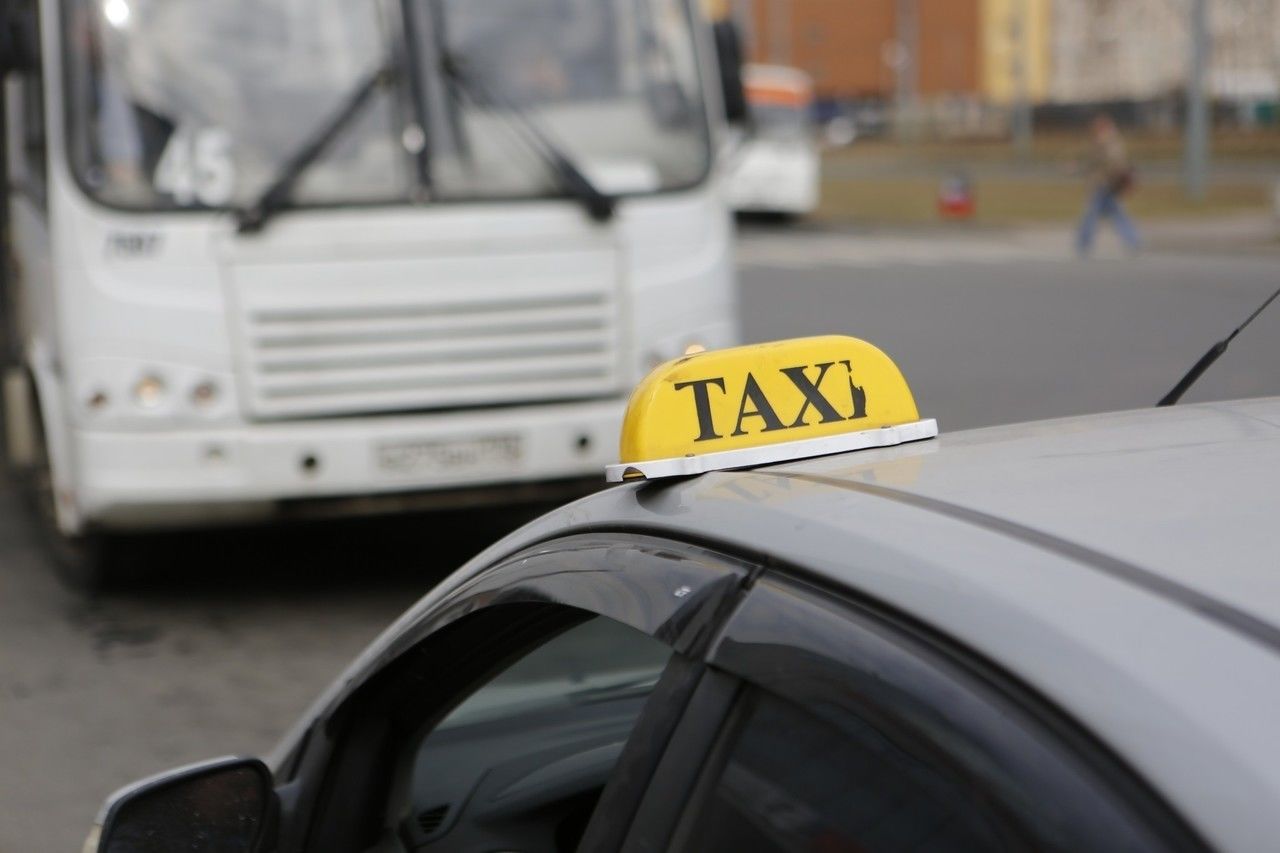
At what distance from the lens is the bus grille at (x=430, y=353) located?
6129 millimetres

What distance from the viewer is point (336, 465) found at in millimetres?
6094

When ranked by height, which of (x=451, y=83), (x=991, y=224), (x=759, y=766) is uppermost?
(x=451, y=83)

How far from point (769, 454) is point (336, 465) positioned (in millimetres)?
4474

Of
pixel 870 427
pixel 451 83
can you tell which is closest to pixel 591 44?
pixel 451 83

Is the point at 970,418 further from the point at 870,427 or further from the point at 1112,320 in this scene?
the point at 870,427

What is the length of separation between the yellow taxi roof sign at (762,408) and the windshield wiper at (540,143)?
4668 mm

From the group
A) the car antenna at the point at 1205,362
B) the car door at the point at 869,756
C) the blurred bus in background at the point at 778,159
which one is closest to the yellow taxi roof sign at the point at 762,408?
the car door at the point at 869,756

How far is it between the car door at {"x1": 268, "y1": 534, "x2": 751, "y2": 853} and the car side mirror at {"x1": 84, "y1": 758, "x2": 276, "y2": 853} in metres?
0.07

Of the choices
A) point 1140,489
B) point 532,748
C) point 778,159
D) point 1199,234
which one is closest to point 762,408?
point 1140,489

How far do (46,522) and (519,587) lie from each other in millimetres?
5915

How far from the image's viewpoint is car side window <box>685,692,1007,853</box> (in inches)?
49.3

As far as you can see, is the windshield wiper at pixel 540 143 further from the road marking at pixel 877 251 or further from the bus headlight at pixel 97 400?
the road marking at pixel 877 251

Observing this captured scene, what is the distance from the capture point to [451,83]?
659cm

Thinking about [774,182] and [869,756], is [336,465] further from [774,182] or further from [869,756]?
[774,182]
